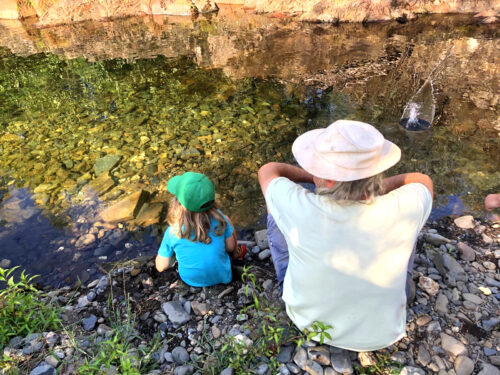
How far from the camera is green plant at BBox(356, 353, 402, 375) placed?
2.21 m

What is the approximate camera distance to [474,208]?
13.2ft

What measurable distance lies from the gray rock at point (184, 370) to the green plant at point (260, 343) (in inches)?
3.8

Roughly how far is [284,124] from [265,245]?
292 centimetres

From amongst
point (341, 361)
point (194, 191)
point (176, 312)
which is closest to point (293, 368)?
point (341, 361)

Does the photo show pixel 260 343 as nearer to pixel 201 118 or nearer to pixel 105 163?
pixel 105 163

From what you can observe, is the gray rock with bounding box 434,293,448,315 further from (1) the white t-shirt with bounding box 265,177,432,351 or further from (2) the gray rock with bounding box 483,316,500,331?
(1) the white t-shirt with bounding box 265,177,432,351

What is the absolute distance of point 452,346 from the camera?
92.4 inches

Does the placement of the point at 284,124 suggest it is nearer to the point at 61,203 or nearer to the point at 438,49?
the point at 61,203

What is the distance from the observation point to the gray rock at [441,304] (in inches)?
104

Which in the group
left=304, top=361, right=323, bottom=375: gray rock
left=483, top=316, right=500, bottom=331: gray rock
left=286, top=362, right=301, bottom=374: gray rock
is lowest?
left=483, top=316, right=500, bottom=331: gray rock

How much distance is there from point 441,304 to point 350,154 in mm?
1694

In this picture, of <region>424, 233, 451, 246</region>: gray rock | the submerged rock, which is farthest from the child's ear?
the submerged rock

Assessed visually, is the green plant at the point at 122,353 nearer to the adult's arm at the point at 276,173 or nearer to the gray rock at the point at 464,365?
the adult's arm at the point at 276,173

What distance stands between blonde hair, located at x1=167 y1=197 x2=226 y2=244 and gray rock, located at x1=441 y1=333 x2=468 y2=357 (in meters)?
1.73
